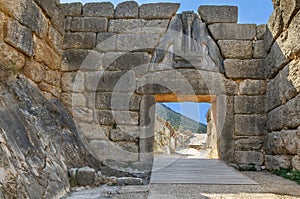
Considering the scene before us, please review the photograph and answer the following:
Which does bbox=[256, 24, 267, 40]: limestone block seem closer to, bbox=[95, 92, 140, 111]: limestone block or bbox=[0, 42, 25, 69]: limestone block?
bbox=[95, 92, 140, 111]: limestone block

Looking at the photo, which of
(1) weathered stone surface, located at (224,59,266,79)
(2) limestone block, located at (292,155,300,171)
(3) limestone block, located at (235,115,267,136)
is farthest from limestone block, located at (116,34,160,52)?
(2) limestone block, located at (292,155,300,171)

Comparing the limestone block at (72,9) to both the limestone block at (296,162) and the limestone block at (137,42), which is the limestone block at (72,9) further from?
the limestone block at (296,162)

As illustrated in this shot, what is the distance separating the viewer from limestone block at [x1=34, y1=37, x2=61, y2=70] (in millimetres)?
4005

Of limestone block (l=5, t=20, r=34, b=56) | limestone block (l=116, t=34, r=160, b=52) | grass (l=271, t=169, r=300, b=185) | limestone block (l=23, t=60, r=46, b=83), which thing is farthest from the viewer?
limestone block (l=116, t=34, r=160, b=52)

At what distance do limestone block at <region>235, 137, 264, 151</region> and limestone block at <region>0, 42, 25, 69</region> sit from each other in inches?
150

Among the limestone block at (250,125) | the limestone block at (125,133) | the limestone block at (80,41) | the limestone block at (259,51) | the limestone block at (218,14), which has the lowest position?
the limestone block at (125,133)

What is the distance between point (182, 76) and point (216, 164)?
1686 mm

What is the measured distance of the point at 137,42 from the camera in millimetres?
4898

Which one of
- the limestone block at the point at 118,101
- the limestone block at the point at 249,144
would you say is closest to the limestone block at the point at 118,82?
the limestone block at the point at 118,101

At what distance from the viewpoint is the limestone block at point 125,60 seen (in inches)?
190

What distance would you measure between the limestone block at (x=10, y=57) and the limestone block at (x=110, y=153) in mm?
1868

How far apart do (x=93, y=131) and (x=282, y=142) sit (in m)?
3.20

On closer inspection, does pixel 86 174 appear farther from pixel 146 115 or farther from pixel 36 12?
pixel 36 12

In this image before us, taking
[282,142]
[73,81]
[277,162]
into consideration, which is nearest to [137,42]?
[73,81]
